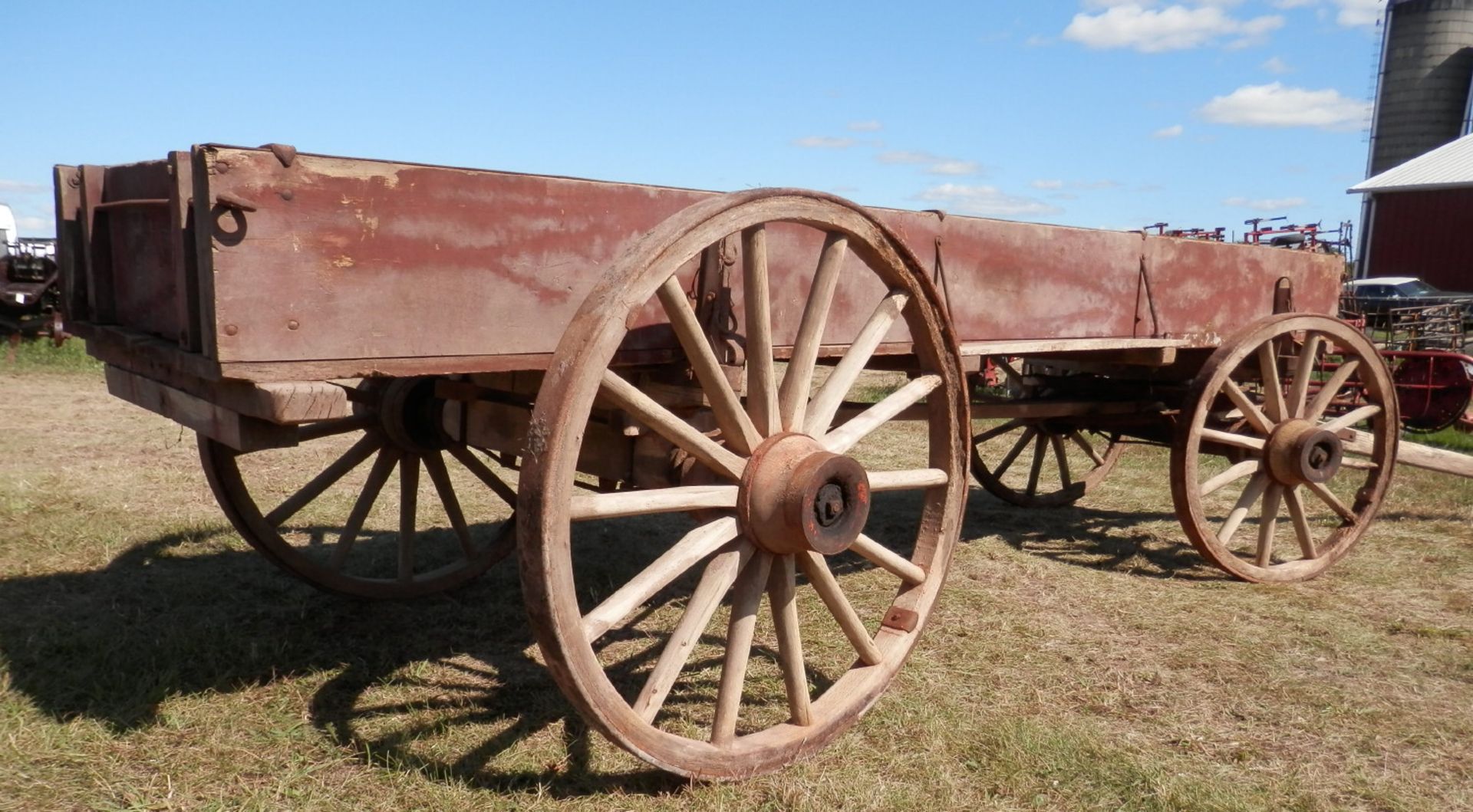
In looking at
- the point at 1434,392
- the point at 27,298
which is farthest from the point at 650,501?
the point at 27,298

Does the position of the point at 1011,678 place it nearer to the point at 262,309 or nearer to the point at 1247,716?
the point at 1247,716

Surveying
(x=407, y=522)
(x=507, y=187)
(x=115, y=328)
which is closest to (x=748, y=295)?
(x=507, y=187)

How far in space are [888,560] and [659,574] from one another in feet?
2.50

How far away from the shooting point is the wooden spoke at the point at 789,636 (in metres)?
2.61

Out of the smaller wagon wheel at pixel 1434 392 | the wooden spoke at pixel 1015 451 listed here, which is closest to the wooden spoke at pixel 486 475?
the wooden spoke at pixel 1015 451

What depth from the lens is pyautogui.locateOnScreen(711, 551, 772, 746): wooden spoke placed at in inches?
96.6

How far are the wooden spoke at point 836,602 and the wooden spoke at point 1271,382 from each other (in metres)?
2.43

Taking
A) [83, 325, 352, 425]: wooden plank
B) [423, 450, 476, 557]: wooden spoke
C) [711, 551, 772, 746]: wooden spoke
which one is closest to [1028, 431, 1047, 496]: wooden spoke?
[423, 450, 476, 557]: wooden spoke

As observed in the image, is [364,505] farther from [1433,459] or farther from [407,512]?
[1433,459]

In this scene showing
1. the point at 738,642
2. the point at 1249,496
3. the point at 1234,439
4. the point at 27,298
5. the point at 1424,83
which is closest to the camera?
the point at 738,642

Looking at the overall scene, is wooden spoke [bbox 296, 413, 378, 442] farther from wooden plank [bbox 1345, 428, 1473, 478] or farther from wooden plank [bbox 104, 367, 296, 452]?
wooden plank [bbox 1345, 428, 1473, 478]

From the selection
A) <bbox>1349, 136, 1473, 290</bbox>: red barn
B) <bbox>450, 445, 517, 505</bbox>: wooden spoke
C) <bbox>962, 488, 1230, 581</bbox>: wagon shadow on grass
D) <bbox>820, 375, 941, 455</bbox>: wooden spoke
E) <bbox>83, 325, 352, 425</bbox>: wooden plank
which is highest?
<bbox>1349, 136, 1473, 290</bbox>: red barn

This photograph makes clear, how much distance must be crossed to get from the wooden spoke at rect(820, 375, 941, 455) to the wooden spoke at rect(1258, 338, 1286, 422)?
208cm

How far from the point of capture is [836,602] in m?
2.68
